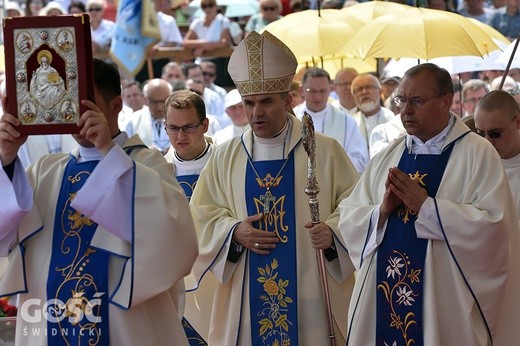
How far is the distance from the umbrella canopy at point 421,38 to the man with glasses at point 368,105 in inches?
71.8

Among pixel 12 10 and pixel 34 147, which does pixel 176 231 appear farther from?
pixel 12 10

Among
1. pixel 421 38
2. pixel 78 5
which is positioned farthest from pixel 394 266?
pixel 78 5

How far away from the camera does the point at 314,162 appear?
678 cm

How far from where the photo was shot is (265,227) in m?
7.04

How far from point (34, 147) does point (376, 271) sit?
25.7 ft

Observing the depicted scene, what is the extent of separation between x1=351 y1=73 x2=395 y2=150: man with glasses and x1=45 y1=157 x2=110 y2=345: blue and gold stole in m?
7.80

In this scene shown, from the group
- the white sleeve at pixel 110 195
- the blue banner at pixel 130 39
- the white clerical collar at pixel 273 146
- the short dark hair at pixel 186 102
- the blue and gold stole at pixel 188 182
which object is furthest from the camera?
the blue banner at pixel 130 39

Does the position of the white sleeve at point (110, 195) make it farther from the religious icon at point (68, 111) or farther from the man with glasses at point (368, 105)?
the man with glasses at point (368, 105)

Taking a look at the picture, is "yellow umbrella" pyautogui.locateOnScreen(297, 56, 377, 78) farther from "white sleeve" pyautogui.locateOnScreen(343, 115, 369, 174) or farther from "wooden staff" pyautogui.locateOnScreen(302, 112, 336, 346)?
"wooden staff" pyautogui.locateOnScreen(302, 112, 336, 346)

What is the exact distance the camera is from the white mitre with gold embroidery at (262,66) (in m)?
7.13

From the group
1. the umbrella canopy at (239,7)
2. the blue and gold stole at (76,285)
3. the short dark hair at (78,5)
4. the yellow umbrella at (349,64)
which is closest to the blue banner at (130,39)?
the yellow umbrella at (349,64)

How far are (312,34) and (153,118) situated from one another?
7.93 feet

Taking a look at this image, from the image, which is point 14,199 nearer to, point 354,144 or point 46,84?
point 46,84

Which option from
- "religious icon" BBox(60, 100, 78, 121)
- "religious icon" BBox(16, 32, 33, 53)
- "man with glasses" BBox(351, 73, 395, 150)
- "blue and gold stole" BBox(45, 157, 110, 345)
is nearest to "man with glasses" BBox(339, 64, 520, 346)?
"blue and gold stole" BBox(45, 157, 110, 345)
